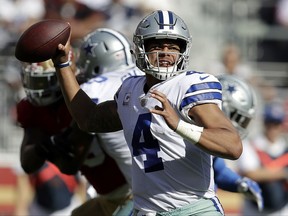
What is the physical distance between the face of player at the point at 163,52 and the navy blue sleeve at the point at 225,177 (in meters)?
1.55

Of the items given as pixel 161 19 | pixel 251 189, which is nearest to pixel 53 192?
pixel 251 189

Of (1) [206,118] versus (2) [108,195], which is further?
(2) [108,195]

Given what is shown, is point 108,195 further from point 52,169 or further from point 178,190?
point 52,169

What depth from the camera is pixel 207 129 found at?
Answer: 3889mm

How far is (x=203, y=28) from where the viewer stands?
11.6m

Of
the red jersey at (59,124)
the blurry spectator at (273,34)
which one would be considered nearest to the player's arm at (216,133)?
the red jersey at (59,124)

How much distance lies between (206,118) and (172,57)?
0.43 metres

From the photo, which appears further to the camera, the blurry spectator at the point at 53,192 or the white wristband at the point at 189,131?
the blurry spectator at the point at 53,192

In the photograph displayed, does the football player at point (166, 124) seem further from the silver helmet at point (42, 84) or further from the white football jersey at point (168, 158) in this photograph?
the silver helmet at point (42, 84)

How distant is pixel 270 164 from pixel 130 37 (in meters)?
2.78

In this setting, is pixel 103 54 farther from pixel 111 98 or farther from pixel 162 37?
pixel 162 37

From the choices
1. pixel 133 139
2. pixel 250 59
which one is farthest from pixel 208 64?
pixel 133 139

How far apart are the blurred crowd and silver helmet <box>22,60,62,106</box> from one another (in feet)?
11.1

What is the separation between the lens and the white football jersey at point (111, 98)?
17.6ft
